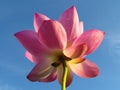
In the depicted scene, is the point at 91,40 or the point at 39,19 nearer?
the point at 91,40

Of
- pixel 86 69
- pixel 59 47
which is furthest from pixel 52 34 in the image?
pixel 86 69

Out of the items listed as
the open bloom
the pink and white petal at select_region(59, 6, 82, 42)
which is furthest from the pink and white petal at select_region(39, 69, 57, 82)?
the pink and white petal at select_region(59, 6, 82, 42)

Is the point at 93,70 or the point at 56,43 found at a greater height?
the point at 56,43

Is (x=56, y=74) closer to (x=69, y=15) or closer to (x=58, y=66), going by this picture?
(x=58, y=66)

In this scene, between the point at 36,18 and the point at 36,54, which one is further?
the point at 36,18

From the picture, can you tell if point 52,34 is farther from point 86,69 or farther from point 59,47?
point 86,69

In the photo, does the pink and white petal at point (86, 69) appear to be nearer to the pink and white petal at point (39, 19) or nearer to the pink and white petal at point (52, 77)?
the pink and white petal at point (52, 77)

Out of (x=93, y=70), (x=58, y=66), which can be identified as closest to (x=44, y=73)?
(x=58, y=66)
